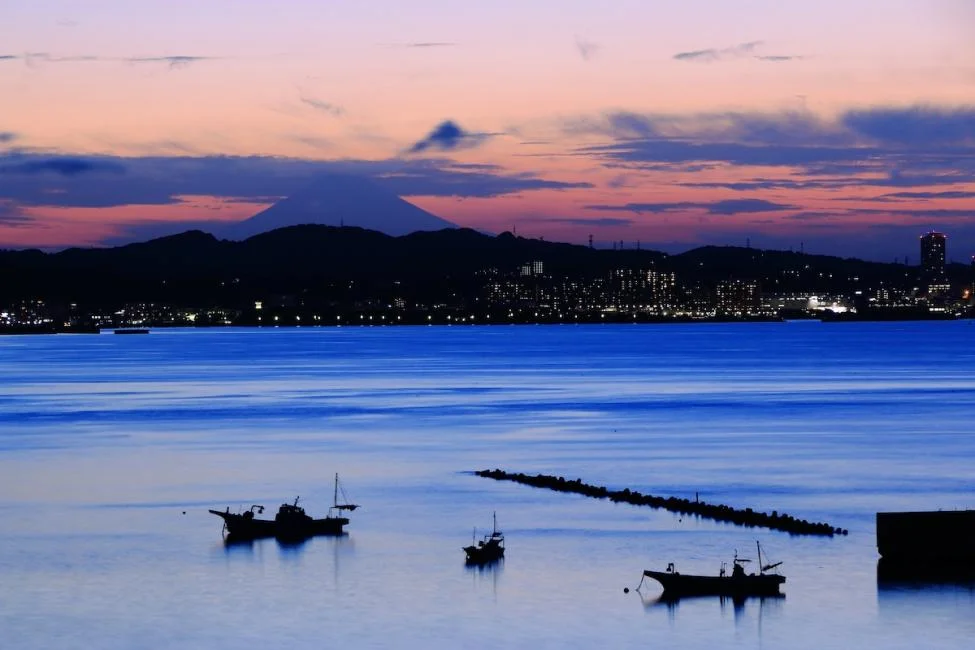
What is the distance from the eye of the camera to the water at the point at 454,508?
22.9m

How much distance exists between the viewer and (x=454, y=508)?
3400 cm

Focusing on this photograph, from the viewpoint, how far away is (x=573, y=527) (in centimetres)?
3066

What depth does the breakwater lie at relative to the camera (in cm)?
3005

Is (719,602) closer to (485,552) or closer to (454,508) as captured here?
(485,552)

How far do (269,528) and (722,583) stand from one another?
973cm

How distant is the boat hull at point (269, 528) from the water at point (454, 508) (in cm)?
43

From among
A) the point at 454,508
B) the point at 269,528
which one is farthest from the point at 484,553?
the point at 454,508

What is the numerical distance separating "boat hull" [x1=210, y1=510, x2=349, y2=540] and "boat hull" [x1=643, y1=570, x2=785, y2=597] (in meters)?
7.96

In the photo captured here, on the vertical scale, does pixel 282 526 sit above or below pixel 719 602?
above

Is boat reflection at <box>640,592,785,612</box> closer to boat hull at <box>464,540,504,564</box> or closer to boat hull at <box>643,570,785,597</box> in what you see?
boat hull at <box>643,570,785,597</box>

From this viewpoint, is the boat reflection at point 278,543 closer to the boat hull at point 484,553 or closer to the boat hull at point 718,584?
the boat hull at point 484,553

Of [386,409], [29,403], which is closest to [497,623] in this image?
[386,409]

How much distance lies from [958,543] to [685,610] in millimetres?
5350

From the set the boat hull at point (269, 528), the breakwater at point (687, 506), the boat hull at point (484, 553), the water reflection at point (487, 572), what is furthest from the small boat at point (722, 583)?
the boat hull at point (269, 528)
